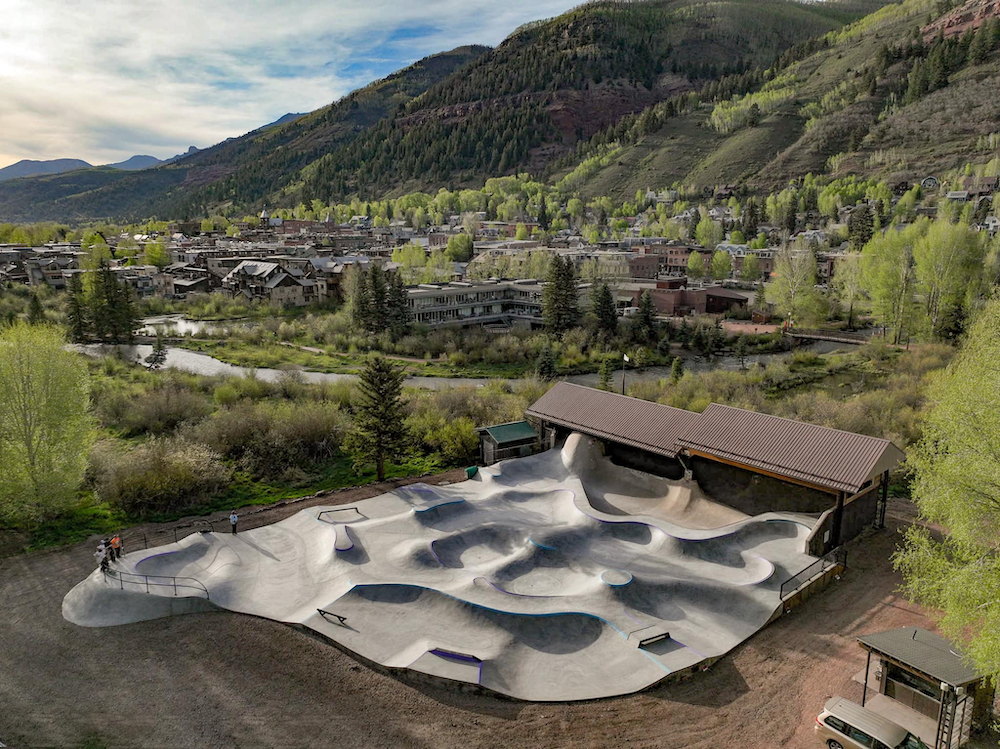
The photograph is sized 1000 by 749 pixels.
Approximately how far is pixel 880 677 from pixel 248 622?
47.7 ft

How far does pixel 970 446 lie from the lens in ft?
39.6

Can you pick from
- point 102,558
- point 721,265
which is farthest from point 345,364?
point 721,265

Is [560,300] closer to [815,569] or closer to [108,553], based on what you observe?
[815,569]

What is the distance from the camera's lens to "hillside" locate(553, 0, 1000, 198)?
121625 millimetres

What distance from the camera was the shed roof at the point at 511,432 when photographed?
90.5ft

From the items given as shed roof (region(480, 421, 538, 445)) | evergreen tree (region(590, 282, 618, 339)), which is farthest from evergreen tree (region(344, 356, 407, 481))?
evergreen tree (region(590, 282, 618, 339))

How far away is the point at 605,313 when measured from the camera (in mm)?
58000

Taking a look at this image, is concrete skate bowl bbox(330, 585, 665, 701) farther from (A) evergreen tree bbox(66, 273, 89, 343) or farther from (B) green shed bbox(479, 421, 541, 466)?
(A) evergreen tree bbox(66, 273, 89, 343)

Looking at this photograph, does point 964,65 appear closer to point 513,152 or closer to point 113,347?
point 513,152

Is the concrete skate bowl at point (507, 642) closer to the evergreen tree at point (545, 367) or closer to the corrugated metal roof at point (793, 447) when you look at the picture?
the corrugated metal roof at point (793, 447)

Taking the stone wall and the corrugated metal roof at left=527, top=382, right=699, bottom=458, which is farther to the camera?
the corrugated metal roof at left=527, top=382, right=699, bottom=458

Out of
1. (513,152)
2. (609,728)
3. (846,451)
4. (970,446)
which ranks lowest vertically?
(609,728)

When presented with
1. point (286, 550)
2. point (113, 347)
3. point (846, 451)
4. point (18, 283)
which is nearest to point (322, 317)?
point (113, 347)

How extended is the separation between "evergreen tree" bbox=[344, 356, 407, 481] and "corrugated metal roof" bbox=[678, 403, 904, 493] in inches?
456
